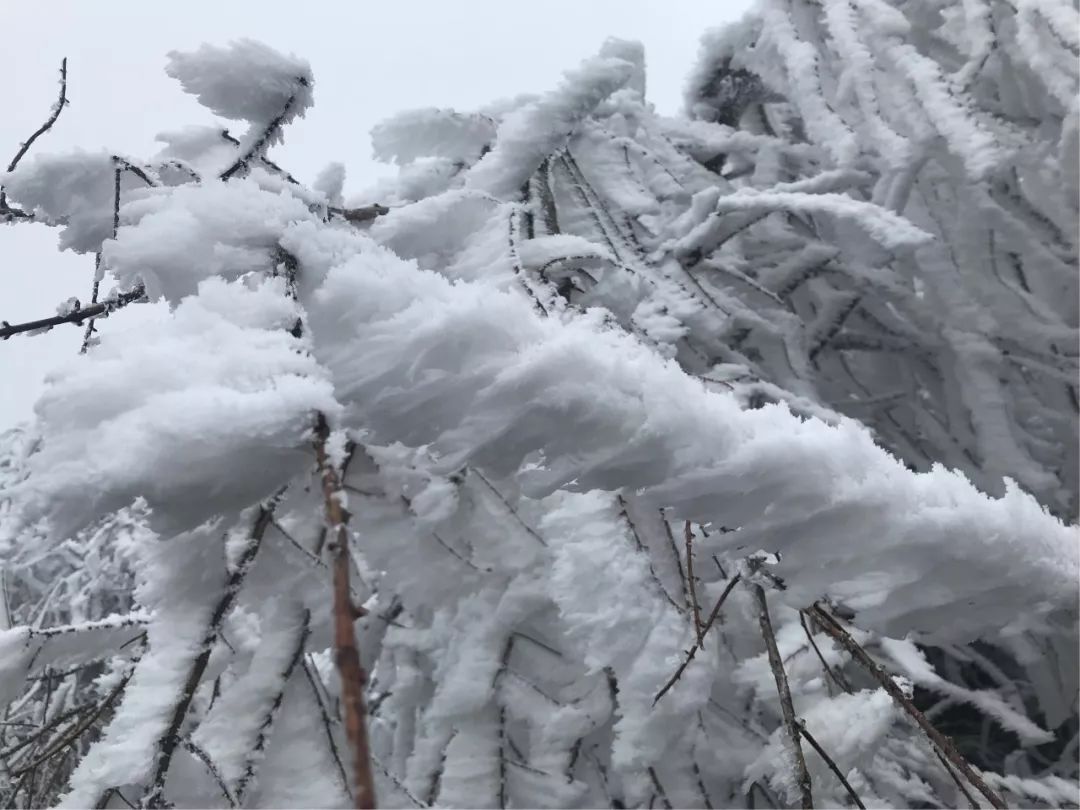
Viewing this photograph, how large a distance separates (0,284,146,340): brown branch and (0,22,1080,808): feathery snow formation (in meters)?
0.10

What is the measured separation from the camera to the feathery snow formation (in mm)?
470

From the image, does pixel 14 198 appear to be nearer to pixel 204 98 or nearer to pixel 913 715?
pixel 204 98

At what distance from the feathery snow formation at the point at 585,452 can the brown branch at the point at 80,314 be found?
0.10 m

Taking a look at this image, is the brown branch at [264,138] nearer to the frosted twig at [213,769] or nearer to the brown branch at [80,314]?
the brown branch at [80,314]

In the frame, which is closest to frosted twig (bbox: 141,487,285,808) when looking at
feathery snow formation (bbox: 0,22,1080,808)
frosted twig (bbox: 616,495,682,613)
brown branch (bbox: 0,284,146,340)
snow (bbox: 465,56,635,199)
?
feathery snow formation (bbox: 0,22,1080,808)

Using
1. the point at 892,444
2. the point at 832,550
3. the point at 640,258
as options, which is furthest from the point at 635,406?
the point at 892,444

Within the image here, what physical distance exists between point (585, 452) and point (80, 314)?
45 centimetres

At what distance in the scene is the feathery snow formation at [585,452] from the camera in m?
0.47

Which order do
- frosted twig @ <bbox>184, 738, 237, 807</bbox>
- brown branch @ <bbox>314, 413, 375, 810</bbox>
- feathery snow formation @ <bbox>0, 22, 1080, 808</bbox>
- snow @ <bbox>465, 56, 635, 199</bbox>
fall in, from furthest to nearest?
1. snow @ <bbox>465, 56, 635, 199</bbox>
2. frosted twig @ <bbox>184, 738, 237, 807</bbox>
3. feathery snow formation @ <bbox>0, 22, 1080, 808</bbox>
4. brown branch @ <bbox>314, 413, 375, 810</bbox>

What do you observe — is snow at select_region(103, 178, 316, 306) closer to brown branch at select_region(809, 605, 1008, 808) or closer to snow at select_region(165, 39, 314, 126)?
snow at select_region(165, 39, 314, 126)

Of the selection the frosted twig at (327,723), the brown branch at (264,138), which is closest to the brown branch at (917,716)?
the frosted twig at (327,723)

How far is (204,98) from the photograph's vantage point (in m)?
0.66

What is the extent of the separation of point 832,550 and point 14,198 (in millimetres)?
752

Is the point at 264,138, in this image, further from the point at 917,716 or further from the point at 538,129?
the point at 917,716
